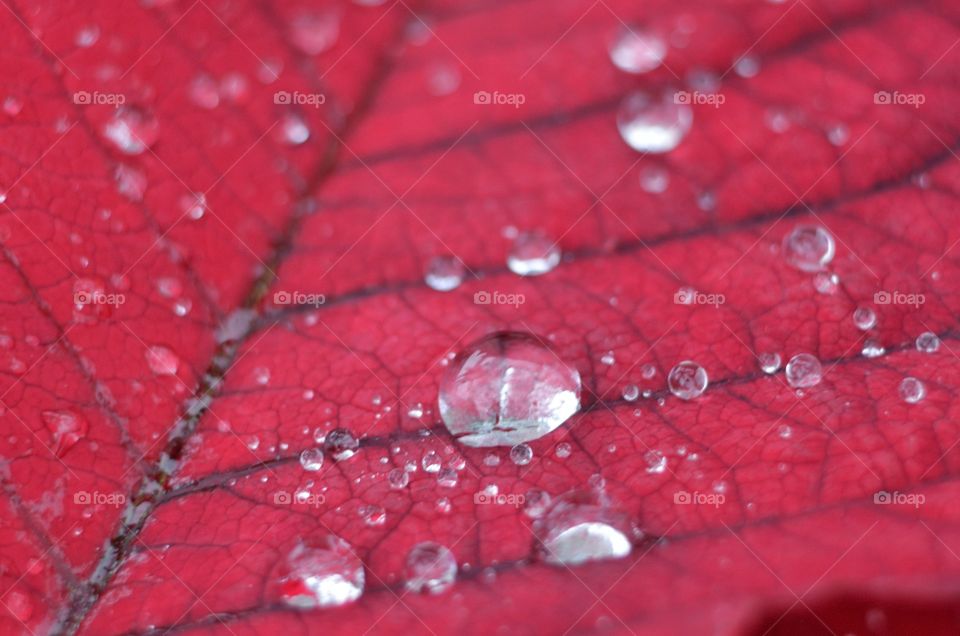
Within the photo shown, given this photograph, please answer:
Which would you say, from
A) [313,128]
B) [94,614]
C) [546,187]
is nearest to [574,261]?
[546,187]

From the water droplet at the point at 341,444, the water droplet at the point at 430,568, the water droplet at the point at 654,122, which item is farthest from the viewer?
the water droplet at the point at 654,122

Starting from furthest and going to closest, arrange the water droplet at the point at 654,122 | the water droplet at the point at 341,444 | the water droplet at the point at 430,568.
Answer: the water droplet at the point at 654,122 → the water droplet at the point at 341,444 → the water droplet at the point at 430,568

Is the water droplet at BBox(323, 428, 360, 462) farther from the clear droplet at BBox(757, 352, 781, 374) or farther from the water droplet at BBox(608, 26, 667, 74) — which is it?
the water droplet at BBox(608, 26, 667, 74)

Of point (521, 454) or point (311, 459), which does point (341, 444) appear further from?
point (521, 454)

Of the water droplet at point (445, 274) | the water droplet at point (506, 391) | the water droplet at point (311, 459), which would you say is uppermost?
the water droplet at point (445, 274)

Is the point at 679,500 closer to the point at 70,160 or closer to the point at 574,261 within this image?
the point at 574,261

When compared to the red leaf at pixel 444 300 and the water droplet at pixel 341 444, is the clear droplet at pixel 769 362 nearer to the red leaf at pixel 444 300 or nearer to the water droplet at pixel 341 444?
the red leaf at pixel 444 300

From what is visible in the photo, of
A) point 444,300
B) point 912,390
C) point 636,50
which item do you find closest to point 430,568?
point 444,300

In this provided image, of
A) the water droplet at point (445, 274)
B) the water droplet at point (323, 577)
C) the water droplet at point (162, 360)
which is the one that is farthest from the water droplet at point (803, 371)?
the water droplet at point (162, 360)
